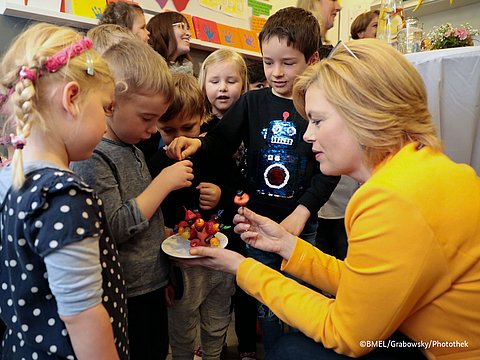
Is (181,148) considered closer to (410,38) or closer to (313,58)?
(313,58)

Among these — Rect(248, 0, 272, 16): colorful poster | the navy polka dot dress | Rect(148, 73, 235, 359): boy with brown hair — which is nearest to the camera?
the navy polka dot dress

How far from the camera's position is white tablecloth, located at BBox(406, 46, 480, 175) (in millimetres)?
1290

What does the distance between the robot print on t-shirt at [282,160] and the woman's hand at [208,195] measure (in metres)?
0.20

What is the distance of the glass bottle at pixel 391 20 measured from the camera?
68.6 inches

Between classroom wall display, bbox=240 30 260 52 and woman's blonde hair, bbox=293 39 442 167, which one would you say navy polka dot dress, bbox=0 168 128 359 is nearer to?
woman's blonde hair, bbox=293 39 442 167

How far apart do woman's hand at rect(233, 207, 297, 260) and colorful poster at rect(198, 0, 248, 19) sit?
199 centimetres

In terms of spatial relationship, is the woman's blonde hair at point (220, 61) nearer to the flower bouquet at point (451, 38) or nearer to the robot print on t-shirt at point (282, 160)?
the robot print on t-shirt at point (282, 160)

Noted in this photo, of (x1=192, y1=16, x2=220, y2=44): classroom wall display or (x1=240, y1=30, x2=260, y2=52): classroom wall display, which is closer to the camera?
(x1=192, y1=16, x2=220, y2=44): classroom wall display

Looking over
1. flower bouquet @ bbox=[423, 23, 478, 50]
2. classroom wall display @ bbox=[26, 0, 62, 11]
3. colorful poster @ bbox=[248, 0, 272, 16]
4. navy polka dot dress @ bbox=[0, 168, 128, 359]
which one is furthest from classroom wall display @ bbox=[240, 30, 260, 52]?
navy polka dot dress @ bbox=[0, 168, 128, 359]

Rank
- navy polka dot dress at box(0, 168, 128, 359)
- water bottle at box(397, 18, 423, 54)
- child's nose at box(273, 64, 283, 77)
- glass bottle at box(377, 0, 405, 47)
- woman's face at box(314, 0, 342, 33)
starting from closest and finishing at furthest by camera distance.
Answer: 1. navy polka dot dress at box(0, 168, 128, 359)
2. child's nose at box(273, 64, 283, 77)
3. water bottle at box(397, 18, 423, 54)
4. glass bottle at box(377, 0, 405, 47)
5. woman's face at box(314, 0, 342, 33)

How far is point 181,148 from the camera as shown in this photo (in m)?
1.13

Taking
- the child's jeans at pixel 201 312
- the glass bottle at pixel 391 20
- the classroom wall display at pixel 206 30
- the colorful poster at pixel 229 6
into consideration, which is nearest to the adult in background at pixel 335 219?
the glass bottle at pixel 391 20

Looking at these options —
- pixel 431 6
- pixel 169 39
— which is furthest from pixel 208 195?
pixel 431 6

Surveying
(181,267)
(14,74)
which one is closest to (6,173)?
(14,74)
